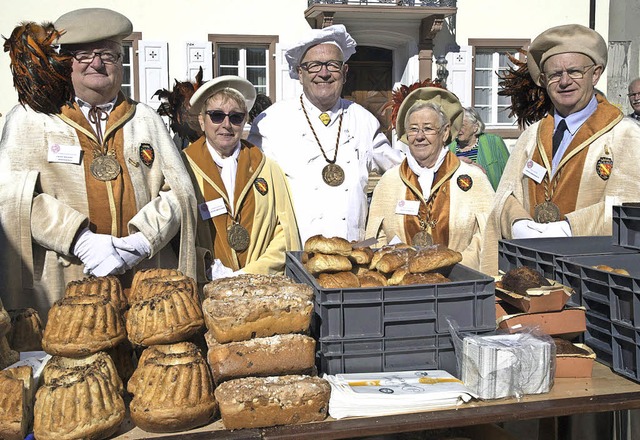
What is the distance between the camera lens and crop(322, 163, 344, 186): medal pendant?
4215 millimetres

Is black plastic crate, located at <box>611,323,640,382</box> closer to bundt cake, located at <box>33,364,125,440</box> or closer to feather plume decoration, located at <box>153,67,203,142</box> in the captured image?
bundt cake, located at <box>33,364,125,440</box>

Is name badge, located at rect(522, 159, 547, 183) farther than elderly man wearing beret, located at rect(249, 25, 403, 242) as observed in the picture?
No

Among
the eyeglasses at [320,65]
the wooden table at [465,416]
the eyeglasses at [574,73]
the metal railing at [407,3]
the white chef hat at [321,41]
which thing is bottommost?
the wooden table at [465,416]

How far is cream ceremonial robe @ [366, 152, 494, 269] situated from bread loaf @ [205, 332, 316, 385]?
173 centimetres

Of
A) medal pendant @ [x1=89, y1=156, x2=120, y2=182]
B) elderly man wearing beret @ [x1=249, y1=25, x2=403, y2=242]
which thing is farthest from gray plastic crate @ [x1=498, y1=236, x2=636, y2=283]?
medal pendant @ [x1=89, y1=156, x2=120, y2=182]

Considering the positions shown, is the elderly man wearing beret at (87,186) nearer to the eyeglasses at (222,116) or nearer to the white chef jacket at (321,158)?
the eyeglasses at (222,116)

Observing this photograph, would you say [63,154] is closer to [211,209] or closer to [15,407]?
[211,209]

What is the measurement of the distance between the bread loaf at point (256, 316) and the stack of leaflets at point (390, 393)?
0.80ft

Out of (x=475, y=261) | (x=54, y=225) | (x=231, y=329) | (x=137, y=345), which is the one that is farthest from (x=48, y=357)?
(x=475, y=261)

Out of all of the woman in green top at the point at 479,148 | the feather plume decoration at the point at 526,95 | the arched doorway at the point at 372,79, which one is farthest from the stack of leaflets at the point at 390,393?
the arched doorway at the point at 372,79

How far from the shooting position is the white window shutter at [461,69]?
1383 centimetres

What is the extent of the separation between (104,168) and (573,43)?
252 centimetres

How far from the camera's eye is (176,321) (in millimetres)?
2211

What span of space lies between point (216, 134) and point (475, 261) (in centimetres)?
160
